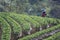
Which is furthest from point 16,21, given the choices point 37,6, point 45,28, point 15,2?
point 37,6

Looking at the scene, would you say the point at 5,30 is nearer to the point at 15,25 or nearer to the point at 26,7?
the point at 15,25

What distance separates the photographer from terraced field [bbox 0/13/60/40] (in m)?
5.54

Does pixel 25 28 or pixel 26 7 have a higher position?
pixel 25 28

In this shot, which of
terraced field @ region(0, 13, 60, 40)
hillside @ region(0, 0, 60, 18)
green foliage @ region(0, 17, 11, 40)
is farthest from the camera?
hillside @ region(0, 0, 60, 18)

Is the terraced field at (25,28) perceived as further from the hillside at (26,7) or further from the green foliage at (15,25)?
the hillside at (26,7)

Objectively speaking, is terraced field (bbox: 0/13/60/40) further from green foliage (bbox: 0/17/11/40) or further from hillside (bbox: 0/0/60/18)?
hillside (bbox: 0/0/60/18)

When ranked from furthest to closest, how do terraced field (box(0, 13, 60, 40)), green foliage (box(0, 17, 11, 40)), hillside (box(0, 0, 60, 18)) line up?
hillside (box(0, 0, 60, 18)) < terraced field (box(0, 13, 60, 40)) < green foliage (box(0, 17, 11, 40))

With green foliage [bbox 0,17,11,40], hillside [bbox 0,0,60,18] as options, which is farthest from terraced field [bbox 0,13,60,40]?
hillside [bbox 0,0,60,18]

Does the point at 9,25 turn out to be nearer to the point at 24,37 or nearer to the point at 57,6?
the point at 24,37

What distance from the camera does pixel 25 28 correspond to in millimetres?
5895

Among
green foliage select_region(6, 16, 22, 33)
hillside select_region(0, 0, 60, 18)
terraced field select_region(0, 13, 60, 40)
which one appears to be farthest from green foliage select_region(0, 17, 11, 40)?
hillside select_region(0, 0, 60, 18)

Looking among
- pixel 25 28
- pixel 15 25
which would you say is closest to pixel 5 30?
pixel 15 25

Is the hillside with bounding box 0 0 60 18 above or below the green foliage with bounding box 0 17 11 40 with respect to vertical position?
below

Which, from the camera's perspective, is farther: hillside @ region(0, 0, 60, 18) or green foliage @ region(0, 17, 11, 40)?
hillside @ region(0, 0, 60, 18)
